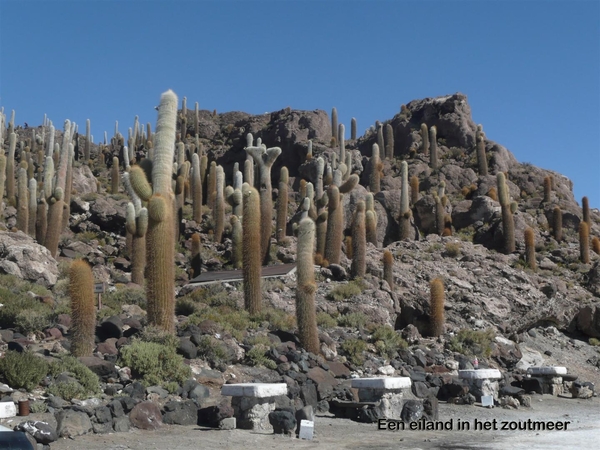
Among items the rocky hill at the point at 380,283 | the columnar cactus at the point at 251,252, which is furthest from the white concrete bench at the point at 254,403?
the columnar cactus at the point at 251,252

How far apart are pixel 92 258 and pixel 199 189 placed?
788 cm

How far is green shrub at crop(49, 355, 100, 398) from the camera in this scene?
41.2ft

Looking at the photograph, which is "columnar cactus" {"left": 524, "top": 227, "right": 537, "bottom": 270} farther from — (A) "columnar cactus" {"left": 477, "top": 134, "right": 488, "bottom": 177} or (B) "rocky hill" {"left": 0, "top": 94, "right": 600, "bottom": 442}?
(A) "columnar cactus" {"left": 477, "top": 134, "right": 488, "bottom": 177}

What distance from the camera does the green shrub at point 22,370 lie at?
39.9ft

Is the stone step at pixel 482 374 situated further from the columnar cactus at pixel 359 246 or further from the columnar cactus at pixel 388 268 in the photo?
the columnar cactus at pixel 359 246

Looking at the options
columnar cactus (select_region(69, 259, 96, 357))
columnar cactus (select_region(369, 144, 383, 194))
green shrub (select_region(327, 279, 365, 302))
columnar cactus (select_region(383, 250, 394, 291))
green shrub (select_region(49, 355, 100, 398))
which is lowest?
green shrub (select_region(49, 355, 100, 398))

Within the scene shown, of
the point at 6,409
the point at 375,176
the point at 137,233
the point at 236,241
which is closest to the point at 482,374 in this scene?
the point at 6,409

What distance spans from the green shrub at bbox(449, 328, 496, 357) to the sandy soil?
23.4 ft

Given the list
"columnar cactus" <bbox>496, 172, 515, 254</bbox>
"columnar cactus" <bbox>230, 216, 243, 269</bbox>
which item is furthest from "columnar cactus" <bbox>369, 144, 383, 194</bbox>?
"columnar cactus" <bbox>230, 216, 243, 269</bbox>

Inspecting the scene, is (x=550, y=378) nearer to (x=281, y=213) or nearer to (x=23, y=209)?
(x=281, y=213)

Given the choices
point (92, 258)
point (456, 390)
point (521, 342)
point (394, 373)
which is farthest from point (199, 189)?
point (456, 390)

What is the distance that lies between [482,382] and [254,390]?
267 inches

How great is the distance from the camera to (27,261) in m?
23.0

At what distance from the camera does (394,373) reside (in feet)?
60.1
